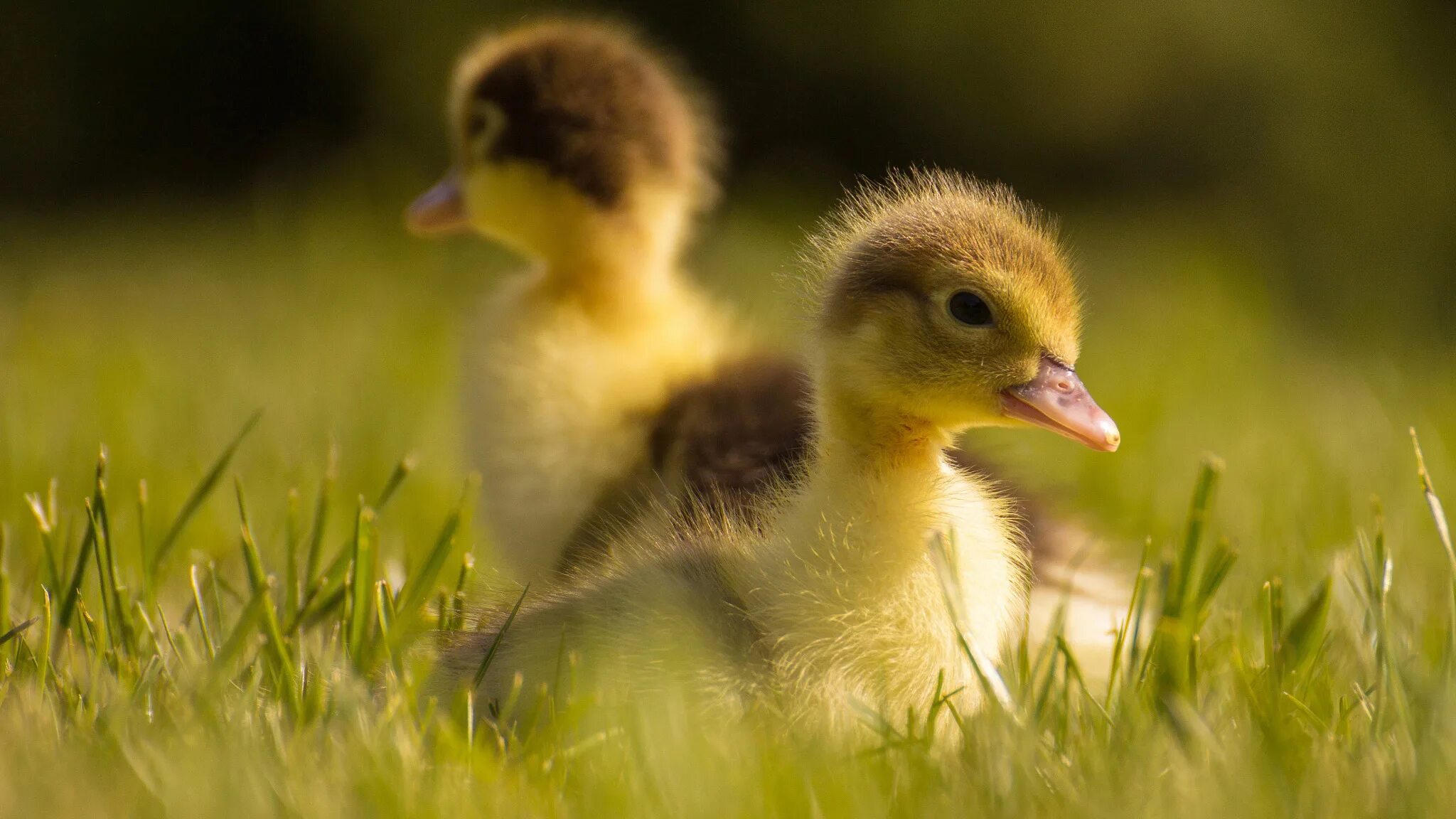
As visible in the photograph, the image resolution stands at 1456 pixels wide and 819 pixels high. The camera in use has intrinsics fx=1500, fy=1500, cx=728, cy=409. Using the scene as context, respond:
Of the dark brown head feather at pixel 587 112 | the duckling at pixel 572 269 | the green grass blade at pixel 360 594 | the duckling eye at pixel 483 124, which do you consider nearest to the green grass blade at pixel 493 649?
the green grass blade at pixel 360 594

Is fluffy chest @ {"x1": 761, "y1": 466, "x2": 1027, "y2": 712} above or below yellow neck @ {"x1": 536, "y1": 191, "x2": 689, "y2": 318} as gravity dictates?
below

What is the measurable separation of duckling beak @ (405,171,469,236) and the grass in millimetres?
418

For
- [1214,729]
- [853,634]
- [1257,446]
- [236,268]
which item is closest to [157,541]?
[853,634]

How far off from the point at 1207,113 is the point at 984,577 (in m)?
4.87

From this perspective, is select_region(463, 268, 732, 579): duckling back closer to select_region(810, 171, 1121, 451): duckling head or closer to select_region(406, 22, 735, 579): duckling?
select_region(406, 22, 735, 579): duckling

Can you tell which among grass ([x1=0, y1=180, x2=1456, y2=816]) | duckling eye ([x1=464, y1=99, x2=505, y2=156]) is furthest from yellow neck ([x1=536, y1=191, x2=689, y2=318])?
grass ([x1=0, y1=180, x2=1456, y2=816])

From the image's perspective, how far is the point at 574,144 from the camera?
7.30 ft

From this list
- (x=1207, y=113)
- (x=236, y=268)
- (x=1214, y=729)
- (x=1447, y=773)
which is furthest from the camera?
→ (x=1207, y=113)

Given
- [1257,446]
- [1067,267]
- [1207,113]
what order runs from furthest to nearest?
[1207,113], [1257,446], [1067,267]

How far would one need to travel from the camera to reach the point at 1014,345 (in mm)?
1479

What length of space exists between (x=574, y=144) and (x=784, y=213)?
341 cm

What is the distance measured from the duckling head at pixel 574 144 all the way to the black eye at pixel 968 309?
0.85 meters

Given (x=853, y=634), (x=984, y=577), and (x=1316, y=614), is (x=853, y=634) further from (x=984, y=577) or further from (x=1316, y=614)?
(x=1316, y=614)

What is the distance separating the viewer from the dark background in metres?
5.56
